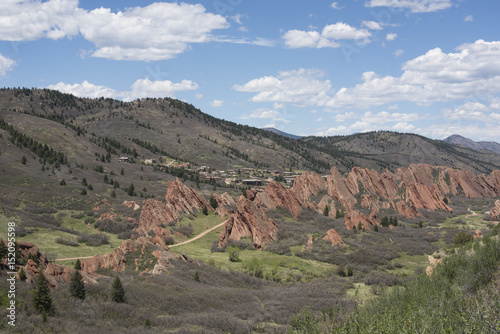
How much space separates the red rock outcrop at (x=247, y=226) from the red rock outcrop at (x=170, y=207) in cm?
1318

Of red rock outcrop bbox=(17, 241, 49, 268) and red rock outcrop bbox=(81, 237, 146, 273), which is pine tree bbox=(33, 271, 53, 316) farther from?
red rock outcrop bbox=(81, 237, 146, 273)

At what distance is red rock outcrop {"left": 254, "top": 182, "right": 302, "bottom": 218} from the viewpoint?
80.2 metres

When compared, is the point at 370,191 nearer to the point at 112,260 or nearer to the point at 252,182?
the point at 252,182

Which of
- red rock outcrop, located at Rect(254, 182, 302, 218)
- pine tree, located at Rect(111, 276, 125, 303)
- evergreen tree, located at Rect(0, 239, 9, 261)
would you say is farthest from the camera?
red rock outcrop, located at Rect(254, 182, 302, 218)

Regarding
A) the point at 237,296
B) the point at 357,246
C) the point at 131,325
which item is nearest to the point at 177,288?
the point at 237,296

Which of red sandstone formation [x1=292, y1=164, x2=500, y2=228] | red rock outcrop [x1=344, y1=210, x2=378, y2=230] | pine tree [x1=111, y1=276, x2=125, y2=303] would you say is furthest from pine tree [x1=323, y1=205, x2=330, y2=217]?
pine tree [x1=111, y1=276, x2=125, y2=303]

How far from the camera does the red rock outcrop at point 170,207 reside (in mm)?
62812

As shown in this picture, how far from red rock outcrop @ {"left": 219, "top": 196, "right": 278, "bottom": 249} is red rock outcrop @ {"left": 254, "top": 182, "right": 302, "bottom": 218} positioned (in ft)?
65.0

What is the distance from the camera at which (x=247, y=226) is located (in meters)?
59.1

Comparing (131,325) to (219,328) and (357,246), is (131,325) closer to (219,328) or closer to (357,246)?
(219,328)

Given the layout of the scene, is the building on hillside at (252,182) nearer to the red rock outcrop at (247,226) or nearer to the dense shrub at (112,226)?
the dense shrub at (112,226)

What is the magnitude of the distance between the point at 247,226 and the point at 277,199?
77.9 ft

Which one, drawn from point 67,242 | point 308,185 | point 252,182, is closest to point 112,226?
point 67,242

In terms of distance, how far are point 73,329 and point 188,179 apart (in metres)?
135
